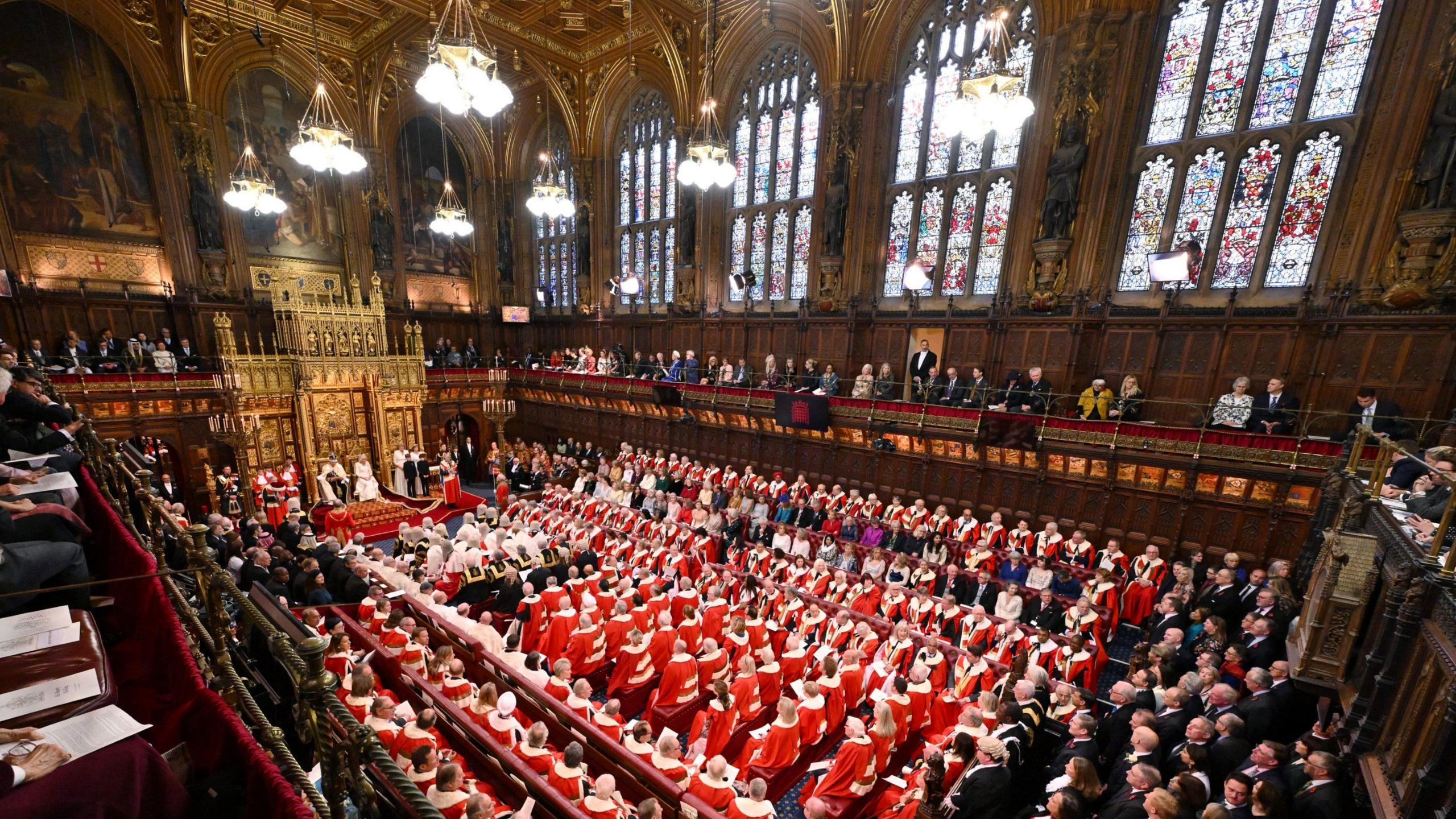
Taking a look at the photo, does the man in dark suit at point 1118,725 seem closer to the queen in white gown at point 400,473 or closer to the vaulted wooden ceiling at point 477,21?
the queen in white gown at point 400,473

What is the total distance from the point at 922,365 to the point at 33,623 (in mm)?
13706

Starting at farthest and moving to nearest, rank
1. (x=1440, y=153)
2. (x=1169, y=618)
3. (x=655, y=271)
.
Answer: (x=655, y=271) → (x=1440, y=153) → (x=1169, y=618)

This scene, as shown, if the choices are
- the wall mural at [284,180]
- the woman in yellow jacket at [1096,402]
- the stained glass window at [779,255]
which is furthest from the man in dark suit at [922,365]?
the wall mural at [284,180]

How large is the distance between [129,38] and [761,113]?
1812 centimetres

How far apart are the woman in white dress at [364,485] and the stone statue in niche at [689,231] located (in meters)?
11.7

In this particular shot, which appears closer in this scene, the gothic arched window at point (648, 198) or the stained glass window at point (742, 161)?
the stained glass window at point (742, 161)

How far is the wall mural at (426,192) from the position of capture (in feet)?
69.5

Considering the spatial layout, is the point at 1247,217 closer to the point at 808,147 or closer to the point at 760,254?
the point at 808,147

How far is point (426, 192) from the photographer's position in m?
21.8

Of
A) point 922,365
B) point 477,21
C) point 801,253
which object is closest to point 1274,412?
point 922,365

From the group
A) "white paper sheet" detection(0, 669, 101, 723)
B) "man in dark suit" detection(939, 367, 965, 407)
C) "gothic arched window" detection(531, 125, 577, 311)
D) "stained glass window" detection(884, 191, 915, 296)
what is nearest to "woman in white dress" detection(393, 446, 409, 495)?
"gothic arched window" detection(531, 125, 577, 311)

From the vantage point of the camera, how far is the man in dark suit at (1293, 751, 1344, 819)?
3.91m

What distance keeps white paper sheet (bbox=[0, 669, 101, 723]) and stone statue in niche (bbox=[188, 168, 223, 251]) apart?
2075 cm

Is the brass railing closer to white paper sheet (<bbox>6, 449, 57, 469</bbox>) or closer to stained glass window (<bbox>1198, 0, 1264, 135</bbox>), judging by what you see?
white paper sheet (<bbox>6, 449, 57, 469</bbox>)
